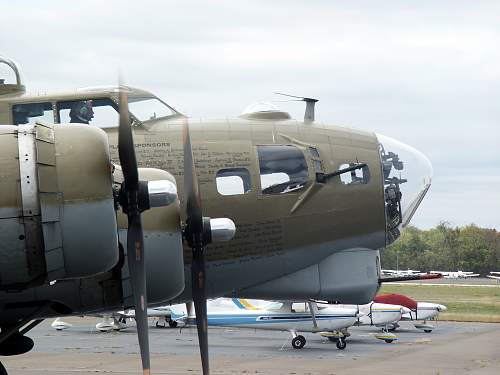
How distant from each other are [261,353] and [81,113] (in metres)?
30.7

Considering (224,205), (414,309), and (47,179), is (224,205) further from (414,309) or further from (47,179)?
(414,309)

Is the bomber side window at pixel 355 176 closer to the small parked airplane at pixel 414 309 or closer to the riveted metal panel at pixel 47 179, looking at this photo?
the riveted metal panel at pixel 47 179

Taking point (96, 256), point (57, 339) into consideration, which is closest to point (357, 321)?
point (57, 339)

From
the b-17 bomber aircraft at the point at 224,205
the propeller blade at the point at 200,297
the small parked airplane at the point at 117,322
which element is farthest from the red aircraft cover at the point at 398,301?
the propeller blade at the point at 200,297

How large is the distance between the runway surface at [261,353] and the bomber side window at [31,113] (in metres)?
22.1

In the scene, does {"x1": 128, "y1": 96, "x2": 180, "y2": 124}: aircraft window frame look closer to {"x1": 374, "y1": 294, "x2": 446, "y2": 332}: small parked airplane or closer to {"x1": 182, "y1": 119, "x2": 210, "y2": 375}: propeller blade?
{"x1": 182, "y1": 119, "x2": 210, "y2": 375}: propeller blade

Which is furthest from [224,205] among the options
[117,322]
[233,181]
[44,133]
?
[117,322]

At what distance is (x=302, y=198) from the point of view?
1390cm

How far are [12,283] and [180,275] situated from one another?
9.42 ft

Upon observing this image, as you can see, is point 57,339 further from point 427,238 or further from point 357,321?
point 427,238

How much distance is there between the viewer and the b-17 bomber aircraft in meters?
12.3

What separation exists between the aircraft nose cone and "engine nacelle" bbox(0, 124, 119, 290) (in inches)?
215

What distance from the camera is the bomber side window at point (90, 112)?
544 inches

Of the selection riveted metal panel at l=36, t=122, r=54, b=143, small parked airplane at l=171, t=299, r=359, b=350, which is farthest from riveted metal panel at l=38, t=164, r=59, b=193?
small parked airplane at l=171, t=299, r=359, b=350
